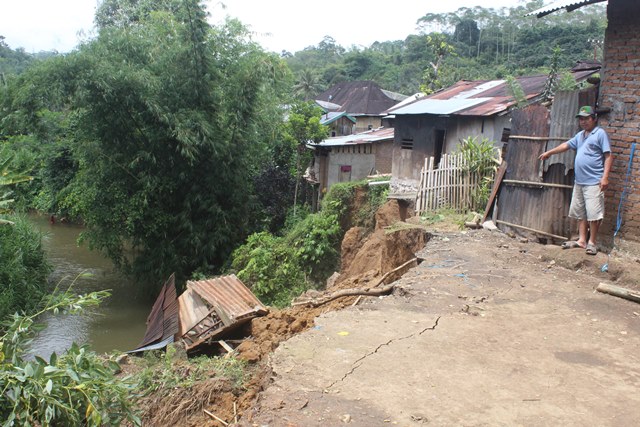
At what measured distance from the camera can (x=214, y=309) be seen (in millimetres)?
7148

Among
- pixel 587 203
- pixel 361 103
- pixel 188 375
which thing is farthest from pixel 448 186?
pixel 361 103

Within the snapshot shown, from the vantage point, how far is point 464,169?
10.2m

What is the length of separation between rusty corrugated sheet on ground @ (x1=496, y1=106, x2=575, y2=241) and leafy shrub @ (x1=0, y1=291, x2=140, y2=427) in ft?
19.2

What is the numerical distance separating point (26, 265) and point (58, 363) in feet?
38.1

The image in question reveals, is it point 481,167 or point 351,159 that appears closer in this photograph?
point 481,167

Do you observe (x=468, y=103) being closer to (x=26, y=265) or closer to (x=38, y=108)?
(x=38, y=108)

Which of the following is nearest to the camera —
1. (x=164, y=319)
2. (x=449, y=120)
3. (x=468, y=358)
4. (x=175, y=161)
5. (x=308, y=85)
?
(x=468, y=358)

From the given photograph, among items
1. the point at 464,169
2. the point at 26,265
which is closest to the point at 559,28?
the point at 464,169

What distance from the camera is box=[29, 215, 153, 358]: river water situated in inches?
485

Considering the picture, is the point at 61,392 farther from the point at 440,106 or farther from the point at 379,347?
the point at 440,106

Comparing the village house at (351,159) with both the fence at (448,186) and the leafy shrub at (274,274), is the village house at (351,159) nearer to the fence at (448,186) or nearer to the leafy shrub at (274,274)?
the leafy shrub at (274,274)

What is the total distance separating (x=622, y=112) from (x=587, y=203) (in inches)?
44.9

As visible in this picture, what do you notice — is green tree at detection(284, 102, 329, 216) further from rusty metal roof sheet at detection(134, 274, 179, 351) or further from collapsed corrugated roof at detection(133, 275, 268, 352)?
collapsed corrugated roof at detection(133, 275, 268, 352)

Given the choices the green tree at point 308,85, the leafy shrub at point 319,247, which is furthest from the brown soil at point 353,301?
the green tree at point 308,85
